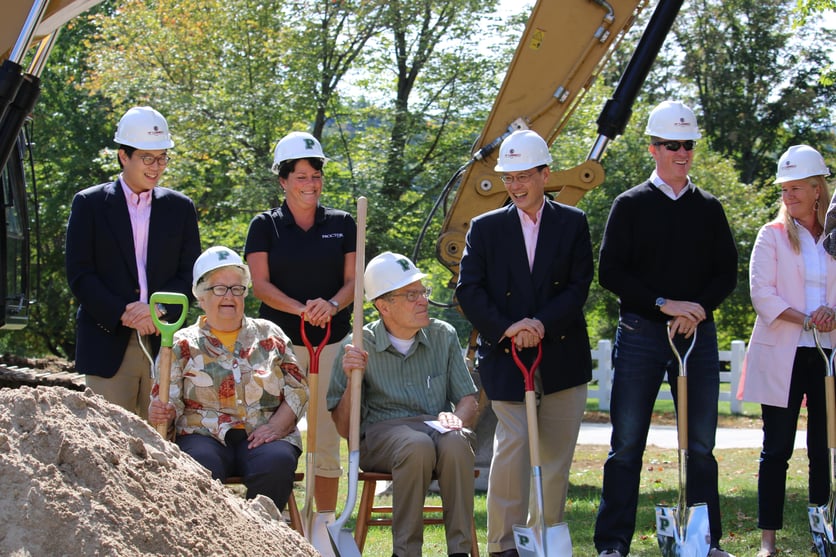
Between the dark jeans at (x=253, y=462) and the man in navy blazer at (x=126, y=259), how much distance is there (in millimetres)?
604

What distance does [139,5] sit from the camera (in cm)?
2173

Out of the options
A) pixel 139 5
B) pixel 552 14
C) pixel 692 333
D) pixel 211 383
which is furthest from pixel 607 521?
pixel 139 5

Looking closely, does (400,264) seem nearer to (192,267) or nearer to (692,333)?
(192,267)

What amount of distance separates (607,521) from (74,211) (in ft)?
10.4

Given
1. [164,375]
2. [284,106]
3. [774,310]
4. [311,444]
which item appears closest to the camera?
[164,375]

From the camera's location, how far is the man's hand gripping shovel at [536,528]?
5.26 metres

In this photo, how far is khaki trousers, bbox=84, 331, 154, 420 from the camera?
18.8ft

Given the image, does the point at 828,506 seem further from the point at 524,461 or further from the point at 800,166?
the point at 800,166

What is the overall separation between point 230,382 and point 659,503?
3256mm

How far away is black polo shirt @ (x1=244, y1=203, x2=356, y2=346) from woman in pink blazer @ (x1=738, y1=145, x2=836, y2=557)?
2.31 metres

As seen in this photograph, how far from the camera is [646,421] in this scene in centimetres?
581

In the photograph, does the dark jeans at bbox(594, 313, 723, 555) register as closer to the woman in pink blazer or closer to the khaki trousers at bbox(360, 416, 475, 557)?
the woman in pink blazer

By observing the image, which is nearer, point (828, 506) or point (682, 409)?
point (682, 409)

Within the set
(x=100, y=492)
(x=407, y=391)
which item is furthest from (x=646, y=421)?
(x=100, y=492)
